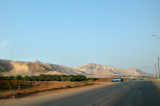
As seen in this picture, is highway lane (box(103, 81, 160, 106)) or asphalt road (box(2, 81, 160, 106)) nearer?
highway lane (box(103, 81, 160, 106))

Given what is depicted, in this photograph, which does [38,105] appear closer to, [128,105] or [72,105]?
[72,105]

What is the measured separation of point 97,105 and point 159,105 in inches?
Answer: 165

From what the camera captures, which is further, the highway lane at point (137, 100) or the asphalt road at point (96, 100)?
the asphalt road at point (96, 100)

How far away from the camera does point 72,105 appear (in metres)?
14.0

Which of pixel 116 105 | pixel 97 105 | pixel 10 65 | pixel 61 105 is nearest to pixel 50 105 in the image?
pixel 61 105

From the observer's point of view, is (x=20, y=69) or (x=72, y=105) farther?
(x=20, y=69)

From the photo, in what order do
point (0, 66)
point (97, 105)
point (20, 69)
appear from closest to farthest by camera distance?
point (97, 105)
point (0, 66)
point (20, 69)

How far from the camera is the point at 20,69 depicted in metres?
128

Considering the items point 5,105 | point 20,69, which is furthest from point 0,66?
point 5,105

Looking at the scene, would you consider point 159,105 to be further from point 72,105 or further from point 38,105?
point 38,105

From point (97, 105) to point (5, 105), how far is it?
647cm

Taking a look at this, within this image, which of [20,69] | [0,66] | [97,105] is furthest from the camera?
[20,69]

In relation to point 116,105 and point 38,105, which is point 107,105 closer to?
point 116,105

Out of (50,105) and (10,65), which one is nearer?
(50,105)
